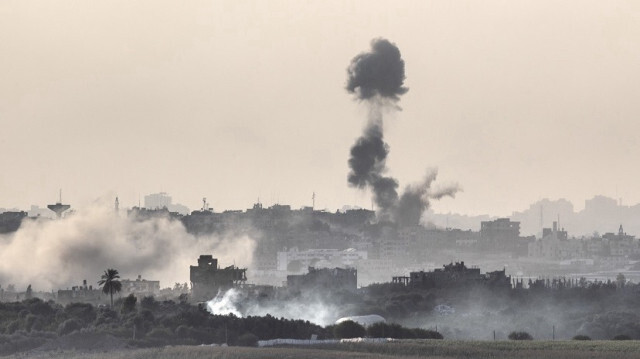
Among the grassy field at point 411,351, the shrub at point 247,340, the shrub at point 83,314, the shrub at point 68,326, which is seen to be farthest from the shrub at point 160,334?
the shrub at point 83,314

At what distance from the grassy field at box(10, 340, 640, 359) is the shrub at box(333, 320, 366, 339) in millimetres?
12809

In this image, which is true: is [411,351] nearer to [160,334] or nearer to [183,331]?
[183,331]

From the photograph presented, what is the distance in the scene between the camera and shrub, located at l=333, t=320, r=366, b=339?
586 ft

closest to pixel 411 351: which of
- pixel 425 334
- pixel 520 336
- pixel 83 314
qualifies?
pixel 425 334

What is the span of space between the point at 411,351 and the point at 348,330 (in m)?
21.0

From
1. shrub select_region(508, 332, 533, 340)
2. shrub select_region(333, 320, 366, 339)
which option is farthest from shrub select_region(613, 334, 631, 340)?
shrub select_region(333, 320, 366, 339)

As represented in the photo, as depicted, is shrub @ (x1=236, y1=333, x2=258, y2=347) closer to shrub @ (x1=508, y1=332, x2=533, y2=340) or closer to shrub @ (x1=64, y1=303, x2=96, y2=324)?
shrub @ (x1=64, y1=303, x2=96, y2=324)

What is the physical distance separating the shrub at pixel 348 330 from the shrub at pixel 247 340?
8418 mm

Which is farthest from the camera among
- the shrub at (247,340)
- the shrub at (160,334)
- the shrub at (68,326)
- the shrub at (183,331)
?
the shrub at (68,326)

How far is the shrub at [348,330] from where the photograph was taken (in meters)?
178

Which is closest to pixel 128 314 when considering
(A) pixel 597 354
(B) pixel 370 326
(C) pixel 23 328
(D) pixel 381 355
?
(C) pixel 23 328

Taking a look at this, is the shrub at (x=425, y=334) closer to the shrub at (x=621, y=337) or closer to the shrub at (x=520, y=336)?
the shrub at (x=520, y=336)

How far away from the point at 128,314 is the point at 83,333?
16.6 metres

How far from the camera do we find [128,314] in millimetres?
191125
